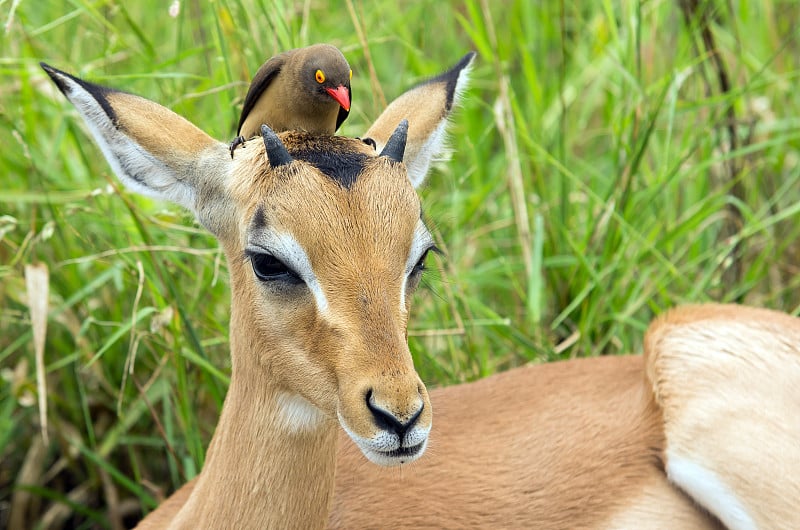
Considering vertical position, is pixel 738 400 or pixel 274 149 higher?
pixel 274 149

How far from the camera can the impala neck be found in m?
2.95

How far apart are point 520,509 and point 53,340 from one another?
2159 mm

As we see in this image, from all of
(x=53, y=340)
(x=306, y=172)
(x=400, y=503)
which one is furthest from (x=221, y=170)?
(x=53, y=340)

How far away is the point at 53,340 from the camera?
467 cm

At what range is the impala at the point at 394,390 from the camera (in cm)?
266

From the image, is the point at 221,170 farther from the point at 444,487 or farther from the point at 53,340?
the point at 53,340

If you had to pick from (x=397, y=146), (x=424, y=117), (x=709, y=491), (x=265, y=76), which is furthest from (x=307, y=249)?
(x=709, y=491)

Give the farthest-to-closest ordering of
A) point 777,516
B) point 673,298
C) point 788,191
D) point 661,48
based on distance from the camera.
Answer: point 661,48 → point 788,191 → point 673,298 → point 777,516

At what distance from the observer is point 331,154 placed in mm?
2824

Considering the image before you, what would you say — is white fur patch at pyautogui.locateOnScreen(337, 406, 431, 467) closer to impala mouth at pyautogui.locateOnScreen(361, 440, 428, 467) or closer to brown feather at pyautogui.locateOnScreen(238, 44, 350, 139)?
impala mouth at pyautogui.locateOnScreen(361, 440, 428, 467)

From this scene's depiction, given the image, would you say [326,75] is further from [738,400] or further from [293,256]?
[738,400]

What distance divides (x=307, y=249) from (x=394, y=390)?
40cm

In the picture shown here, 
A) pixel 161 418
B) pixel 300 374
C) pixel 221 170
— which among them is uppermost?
pixel 221 170

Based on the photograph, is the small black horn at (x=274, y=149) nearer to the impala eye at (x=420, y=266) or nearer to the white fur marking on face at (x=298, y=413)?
the impala eye at (x=420, y=266)
